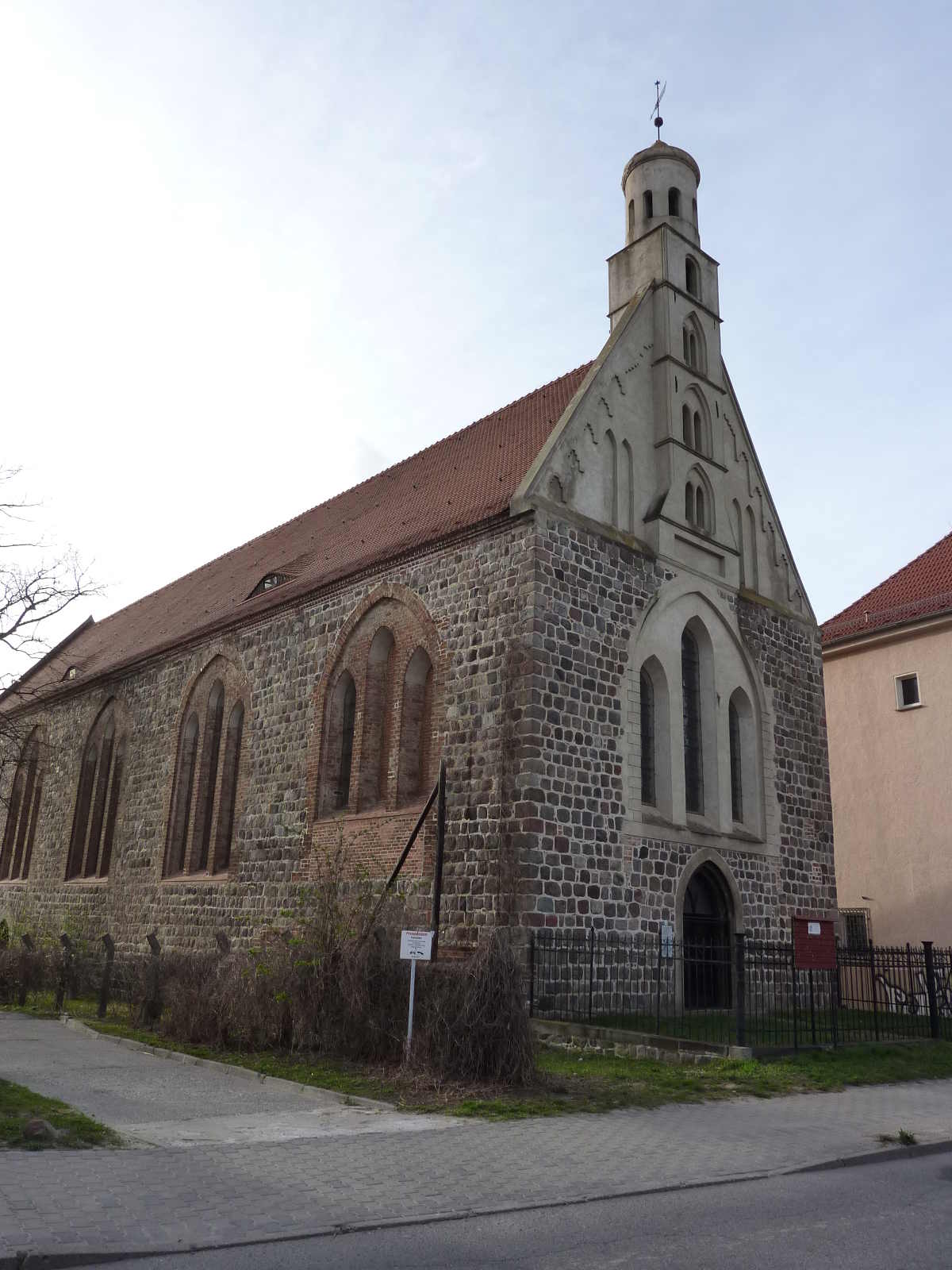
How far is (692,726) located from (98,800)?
52.8ft

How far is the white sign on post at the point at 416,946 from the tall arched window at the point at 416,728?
5650mm

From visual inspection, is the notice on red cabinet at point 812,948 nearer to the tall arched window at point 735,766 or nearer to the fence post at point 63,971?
the tall arched window at point 735,766

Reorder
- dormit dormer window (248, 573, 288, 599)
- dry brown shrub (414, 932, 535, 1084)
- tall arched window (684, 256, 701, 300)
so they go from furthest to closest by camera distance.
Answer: dormit dormer window (248, 573, 288, 599)
tall arched window (684, 256, 701, 300)
dry brown shrub (414, 932, 535, 1084)

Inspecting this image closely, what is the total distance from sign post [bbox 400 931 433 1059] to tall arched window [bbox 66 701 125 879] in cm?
1622

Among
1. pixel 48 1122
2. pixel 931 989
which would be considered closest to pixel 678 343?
pixel 931 989

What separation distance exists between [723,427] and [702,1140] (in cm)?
1551

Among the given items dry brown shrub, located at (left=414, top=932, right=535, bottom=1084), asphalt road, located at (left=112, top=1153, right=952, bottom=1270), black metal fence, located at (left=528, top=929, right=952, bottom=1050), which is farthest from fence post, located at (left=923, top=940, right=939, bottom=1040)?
asphalt road, located at (left=112, top=1153, right=952, bottom=1270)

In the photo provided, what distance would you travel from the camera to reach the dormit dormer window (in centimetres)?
2389

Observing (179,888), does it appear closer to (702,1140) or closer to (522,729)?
(522,729)

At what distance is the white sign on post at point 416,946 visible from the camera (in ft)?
38.5

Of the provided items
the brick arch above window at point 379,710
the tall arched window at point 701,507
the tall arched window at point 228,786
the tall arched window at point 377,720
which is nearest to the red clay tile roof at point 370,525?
the brick arch above window at point 379,710

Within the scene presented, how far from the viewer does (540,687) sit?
52.3ft

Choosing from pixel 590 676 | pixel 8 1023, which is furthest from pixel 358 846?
pixel 8 1023

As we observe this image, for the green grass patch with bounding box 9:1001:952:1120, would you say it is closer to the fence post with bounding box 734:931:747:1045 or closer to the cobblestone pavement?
the fence post with bounding box 734:931:747:1045
